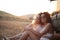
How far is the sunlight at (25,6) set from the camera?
2969 mm

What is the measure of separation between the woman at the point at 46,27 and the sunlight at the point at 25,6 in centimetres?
26

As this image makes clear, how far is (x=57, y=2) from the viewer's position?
9.61 ft

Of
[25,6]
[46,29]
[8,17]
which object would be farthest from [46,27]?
[8,17]

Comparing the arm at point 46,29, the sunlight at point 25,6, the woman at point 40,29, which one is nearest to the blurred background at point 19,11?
the sunlight at point 25,6

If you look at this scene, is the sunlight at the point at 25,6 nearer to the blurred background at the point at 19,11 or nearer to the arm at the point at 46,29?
the blurred background at the point at 19,11

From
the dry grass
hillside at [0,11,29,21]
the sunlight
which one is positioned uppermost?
the sunlight

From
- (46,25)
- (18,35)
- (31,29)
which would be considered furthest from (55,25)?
(18,35)

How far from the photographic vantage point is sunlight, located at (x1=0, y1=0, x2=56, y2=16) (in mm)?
2969

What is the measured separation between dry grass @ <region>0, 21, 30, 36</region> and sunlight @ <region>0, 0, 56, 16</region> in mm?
158

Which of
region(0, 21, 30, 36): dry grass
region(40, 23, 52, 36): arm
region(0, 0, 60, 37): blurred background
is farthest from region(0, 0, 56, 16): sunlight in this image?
region(40, 23, 52, 36): arm

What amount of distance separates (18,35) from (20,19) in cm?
28

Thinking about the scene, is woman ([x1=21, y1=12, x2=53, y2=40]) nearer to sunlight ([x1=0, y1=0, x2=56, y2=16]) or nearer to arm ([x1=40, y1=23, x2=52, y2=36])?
arm ([x1=40, y1=23, x2=52, y2=36])

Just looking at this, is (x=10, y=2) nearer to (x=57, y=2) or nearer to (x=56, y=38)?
(x=57, y=2)

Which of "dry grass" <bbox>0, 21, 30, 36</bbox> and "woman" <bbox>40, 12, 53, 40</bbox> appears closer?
"woman" <bbox>40, 12, 53, 40</bbox>
